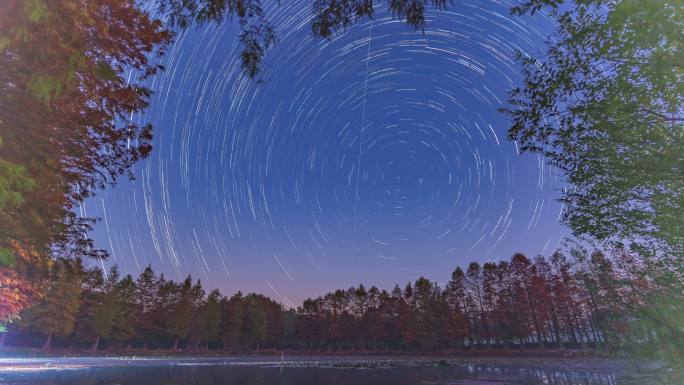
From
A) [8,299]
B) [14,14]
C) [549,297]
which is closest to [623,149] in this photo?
[14,14]

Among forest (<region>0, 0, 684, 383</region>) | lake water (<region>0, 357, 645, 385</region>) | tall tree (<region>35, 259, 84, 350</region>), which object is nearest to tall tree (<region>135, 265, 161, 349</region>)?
tall tree (<region>35, 259, 84, 350</region>)

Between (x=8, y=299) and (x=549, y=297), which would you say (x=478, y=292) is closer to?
(x=549, y=297)

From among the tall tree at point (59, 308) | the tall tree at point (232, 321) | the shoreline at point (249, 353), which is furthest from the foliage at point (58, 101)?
the tall tree at point (232, 321)

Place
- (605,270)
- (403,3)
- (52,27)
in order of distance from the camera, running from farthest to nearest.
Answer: (605,270) < (403,3) < (52,27)

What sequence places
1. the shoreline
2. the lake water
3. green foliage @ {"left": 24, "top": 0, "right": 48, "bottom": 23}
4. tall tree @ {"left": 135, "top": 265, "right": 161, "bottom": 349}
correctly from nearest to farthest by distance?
1. green foliage @ {"left": 24, "top": 0, "right": 48, "bottom": 23}
2. the lake water
3. the shoreline
4. tall tree @ {"left": 135, "top": 265, "right": 161, "bottom": 349}

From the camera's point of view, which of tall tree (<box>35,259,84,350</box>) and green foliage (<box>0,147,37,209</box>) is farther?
tall tree (<box>35,259,84,350</box>)

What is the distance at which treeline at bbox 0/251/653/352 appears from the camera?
6238 centimetres

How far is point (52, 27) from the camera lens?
13.5 ft

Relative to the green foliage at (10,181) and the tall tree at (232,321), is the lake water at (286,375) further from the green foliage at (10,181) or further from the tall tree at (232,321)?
the tall tree at (232,321)

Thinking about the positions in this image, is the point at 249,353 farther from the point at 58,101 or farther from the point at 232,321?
the point at 58,101

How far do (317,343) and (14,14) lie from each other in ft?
324

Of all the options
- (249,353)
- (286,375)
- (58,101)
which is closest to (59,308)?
(249,353)

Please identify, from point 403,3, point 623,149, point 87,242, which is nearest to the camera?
point 403,3

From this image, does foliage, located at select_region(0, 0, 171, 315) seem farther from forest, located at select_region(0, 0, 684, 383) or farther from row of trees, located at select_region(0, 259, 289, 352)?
row of trees, located at select_region(0, 259, 289, 352)
